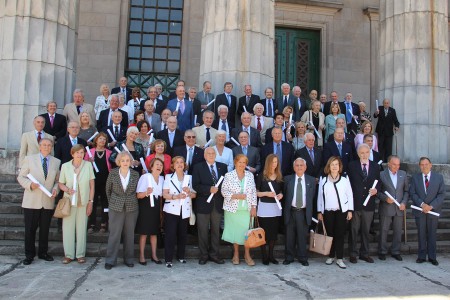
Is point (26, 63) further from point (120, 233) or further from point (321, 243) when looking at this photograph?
point (321, 243)

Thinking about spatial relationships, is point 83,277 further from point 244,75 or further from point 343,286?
point 244,75

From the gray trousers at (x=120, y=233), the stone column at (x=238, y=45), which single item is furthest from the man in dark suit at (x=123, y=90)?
the gray trousers at (x=120, y=233)

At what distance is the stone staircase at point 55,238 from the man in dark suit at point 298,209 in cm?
48

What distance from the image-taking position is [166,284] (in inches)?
234

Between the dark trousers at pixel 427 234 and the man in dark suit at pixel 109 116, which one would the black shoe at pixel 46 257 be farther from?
the dark trousers at pixel 427 234

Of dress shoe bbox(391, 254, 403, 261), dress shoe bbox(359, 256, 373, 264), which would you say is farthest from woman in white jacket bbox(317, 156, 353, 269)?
dress shoe bbox(391, 254, 403, 261)

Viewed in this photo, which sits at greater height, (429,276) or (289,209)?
(289,209)

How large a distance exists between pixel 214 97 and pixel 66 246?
17.3ft

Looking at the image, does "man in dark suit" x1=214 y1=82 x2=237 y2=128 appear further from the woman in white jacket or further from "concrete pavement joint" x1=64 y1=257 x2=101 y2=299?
"concrete pavement joint" x1=64 y1=257 x2=101 y2=299

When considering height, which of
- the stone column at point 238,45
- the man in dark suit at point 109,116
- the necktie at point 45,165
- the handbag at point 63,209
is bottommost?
the handbag at point 63,209

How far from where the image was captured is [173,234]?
7059mm

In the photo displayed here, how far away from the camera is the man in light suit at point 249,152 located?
26.4ft

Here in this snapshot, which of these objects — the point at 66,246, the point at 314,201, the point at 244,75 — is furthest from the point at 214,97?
the point at 66,246

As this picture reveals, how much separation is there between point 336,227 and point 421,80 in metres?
6.65
